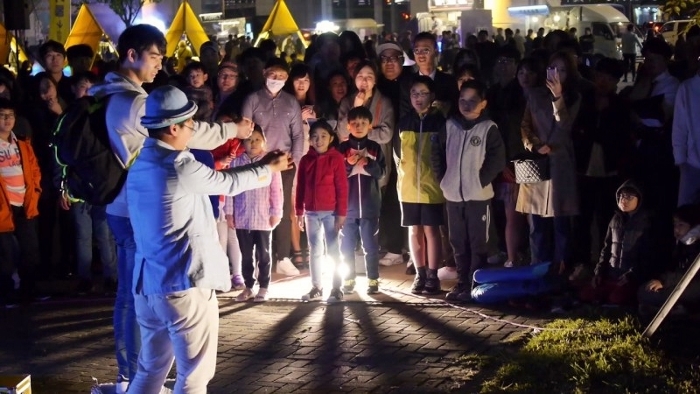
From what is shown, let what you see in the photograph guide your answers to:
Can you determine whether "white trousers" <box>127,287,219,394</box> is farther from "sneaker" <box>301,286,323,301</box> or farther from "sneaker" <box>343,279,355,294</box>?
"sneaker" <box>343,279,355,294</box>

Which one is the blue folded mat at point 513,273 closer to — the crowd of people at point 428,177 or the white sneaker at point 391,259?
the crowd of people at point 428,177

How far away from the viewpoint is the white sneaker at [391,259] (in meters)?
11.9

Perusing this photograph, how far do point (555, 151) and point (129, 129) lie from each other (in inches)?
194

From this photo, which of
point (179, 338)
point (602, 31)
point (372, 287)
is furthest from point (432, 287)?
point (602, 31)

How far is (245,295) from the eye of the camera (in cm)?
1048

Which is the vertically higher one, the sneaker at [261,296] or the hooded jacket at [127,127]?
the hooded jacket at [127,127]

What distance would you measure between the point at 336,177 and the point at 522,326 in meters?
2.27

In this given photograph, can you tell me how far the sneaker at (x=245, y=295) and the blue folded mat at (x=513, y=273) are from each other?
226 cm

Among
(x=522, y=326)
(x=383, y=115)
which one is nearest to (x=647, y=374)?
(x=522, y=326)

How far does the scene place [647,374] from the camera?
7.28 meters

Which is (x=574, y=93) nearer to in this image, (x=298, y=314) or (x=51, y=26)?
(x=298, y=314)

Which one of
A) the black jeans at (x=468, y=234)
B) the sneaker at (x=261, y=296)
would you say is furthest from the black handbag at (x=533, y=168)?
the sneaker at (x=261, y=296)

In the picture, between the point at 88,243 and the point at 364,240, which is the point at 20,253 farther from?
the point at 364,240

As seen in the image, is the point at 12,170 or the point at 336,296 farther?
the point at 12,170
